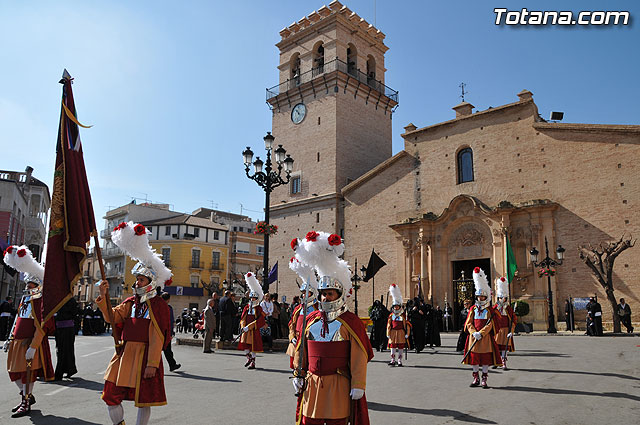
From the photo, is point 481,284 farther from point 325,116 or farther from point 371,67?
point 371,67

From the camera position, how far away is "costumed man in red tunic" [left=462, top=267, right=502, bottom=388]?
9.20 meters

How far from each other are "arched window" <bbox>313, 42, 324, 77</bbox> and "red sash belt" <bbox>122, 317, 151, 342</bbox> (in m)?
30.7

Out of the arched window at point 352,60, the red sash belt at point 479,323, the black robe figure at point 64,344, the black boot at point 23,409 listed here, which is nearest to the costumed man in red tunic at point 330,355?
the black boot at point 23,409

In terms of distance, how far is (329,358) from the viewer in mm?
4715

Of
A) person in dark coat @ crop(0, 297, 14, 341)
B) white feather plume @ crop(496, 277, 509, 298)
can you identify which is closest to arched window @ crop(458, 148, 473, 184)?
white feather plume @ crop(496, 277, 509, 298)

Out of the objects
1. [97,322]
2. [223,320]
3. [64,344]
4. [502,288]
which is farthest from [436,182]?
[64,344]

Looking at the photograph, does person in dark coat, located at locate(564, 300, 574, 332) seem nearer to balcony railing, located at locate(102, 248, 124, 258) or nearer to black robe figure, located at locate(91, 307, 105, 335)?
black robe figure, located at locate(91, 307, 105, 335)

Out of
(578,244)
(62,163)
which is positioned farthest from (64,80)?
(578,244)

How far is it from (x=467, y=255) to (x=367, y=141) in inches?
449

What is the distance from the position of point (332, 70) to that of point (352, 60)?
9.53ft

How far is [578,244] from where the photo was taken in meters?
23.5

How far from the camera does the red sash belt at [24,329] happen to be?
717 cm

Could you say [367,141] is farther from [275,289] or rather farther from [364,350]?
[364,350]

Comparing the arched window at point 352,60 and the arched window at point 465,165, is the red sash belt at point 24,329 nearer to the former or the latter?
the arched window at point 465,165
